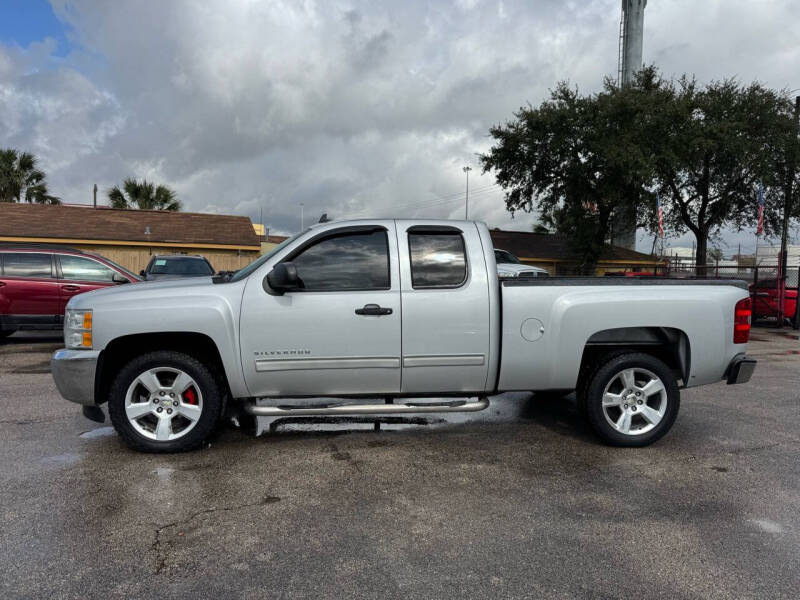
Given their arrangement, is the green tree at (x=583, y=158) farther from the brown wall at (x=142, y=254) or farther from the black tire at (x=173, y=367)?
the black tire at (x=173, y=367)

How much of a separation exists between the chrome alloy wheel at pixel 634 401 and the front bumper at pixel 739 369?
0.58 m

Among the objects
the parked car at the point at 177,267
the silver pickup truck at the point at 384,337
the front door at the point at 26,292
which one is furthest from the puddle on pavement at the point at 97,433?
the parked car at the point at 177,267

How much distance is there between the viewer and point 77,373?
4.38 meters

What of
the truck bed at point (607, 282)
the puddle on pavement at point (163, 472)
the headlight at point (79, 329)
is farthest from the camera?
the truck bed at point (607, 282)

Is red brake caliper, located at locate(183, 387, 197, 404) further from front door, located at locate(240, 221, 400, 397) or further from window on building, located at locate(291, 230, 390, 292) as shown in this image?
window on building, located at locate(291, 230, 390, 292)

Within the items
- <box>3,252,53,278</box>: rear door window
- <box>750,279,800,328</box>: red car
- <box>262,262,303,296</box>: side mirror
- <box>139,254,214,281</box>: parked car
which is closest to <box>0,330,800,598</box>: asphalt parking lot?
<box>262,262,303,296</box>: side mirror

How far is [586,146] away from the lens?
2877cm

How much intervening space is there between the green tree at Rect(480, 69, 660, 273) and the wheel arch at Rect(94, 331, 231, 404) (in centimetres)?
2518

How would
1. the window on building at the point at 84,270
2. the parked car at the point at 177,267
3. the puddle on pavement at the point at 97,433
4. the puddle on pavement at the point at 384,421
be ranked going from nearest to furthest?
the puddle on pavement at the point at 97,433, the puddle on pavement at the point at 384,421, the window on building at the point at 84,270, the parked car at the point at 177,267

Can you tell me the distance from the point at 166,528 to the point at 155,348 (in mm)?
1687

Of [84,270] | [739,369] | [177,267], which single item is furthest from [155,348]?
[177,267]

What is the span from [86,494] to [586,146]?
1134 inches

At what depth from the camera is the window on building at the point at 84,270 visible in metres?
10.6

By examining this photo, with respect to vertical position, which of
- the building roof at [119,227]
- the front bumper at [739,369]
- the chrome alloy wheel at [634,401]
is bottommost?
the chrome alloy wheel at [634,401]
